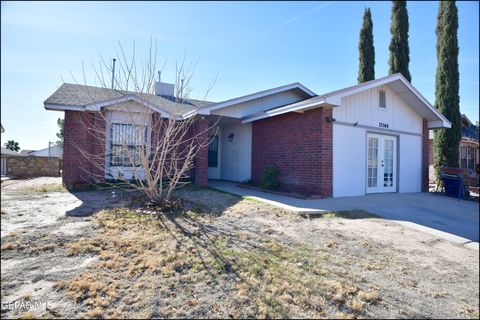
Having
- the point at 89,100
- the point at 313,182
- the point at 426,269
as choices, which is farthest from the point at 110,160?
the point at 426,269

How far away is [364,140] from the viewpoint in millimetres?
8961

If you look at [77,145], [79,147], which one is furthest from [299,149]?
[77,145]

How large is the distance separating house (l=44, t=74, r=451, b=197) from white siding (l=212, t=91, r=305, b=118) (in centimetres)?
4

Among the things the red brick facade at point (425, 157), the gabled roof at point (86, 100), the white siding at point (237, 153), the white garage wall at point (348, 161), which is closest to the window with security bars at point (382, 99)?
the white garage wall at point (348, 161)

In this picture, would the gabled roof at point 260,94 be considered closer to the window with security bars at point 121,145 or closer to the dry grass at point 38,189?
the window with security bars at point 121,145

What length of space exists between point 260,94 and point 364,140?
422cm

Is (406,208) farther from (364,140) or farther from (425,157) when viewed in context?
(425,157)

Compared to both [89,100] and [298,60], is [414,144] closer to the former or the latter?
[298,60]

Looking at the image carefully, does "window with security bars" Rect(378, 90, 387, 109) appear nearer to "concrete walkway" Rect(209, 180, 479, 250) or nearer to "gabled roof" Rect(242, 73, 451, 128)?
"gabled roof" Rect(242, 73, 451, 128)

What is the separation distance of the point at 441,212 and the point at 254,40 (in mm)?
4791

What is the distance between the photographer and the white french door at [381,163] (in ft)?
30.1

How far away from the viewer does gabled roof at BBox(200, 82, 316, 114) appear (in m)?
9.55

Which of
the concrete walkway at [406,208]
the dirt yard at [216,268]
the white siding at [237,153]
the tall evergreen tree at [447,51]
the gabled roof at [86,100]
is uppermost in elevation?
the gabled roof at [86,100]

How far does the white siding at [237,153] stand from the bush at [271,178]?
6.48 ft
